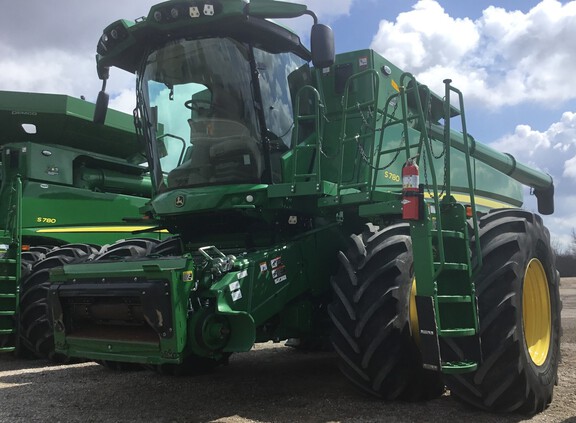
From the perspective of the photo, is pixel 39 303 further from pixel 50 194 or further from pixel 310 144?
pixel 310 144

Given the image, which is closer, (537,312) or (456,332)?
(456,332)

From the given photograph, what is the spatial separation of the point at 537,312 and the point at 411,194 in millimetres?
1722

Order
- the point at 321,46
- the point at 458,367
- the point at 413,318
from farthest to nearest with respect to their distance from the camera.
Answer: the point at 321,46
the point at 413,318
the point at 458,367

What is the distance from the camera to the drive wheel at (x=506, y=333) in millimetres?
3732

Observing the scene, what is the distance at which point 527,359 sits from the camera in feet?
12.7

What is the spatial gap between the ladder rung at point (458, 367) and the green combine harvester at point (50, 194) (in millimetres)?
3840

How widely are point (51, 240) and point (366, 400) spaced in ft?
16.4

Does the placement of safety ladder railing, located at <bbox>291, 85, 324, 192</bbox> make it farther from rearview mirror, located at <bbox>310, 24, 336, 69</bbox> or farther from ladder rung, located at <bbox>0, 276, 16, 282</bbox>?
ladder rung, located at <bbox>0, 276, 16, 282</bbox>

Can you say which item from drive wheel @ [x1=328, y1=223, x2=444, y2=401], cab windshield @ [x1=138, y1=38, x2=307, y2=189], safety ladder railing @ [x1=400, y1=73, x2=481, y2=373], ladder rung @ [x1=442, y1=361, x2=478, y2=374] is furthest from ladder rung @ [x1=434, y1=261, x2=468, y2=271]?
cab windshield @ [x1=138, y1=38, x2=307, y2=189]

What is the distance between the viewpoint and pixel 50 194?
7.59 m

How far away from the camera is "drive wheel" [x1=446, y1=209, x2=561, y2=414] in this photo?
3.73m

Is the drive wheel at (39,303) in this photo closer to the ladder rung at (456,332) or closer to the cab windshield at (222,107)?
the cab windshield at (222,107)

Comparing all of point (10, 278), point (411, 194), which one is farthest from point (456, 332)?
point (10, 278)

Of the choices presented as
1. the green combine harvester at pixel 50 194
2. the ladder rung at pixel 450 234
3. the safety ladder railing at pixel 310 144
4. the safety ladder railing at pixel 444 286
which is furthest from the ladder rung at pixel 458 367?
the green combine harvester at pixel 50 194
